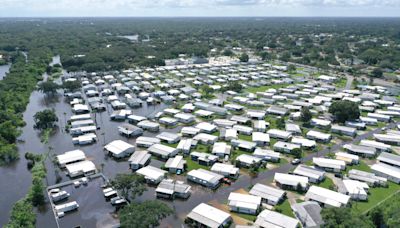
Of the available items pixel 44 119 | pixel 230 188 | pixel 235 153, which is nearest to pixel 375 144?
pixel 235 153

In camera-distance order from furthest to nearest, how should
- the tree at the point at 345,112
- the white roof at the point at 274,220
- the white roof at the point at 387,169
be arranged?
the tree at the point at 345,112
the white roof at the point at 387,169
the white roof at the point at 274,220

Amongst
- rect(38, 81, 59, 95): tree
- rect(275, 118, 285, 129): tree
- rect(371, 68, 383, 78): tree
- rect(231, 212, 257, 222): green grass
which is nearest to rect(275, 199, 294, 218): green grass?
rect(231, 212, 257, 222): green grass

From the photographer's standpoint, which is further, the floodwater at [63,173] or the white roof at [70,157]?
the white roof at [70,157]

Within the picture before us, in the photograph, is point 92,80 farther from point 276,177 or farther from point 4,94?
point 276,177

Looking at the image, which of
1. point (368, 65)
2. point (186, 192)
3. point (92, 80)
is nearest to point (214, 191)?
point (186, 192)

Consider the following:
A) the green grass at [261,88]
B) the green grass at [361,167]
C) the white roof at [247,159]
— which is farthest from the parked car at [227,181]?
the green grass at [261,88]

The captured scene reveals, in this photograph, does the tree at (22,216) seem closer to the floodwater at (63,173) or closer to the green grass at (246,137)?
the floodwater at (63,173)

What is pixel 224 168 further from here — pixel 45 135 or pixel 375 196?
pixel 45 135

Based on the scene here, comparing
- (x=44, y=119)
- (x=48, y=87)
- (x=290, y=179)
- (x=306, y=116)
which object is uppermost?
(x=48, y=87)
